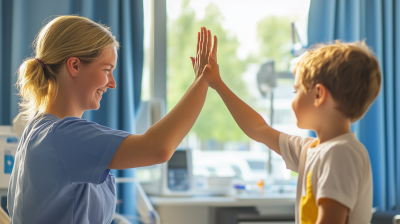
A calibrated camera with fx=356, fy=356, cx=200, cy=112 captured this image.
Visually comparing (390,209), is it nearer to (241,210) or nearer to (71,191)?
(241,210)

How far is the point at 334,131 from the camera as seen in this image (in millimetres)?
816

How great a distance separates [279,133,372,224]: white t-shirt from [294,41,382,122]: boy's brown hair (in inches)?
2.9

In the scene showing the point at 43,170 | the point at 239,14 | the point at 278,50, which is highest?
the point at 239,14

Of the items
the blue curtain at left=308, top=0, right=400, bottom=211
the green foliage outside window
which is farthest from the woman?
the blue curtain at left=308, top=0, right=400, bottom=211

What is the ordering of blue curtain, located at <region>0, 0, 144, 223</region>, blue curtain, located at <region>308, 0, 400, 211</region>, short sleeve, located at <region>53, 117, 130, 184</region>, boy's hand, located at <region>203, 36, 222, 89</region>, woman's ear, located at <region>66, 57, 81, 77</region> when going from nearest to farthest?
short sleeve, located at <region>53, 117, 130, 184</region> → woman's ear, located at <region>66, 57, 81, 77</region> → boy's hand, located at <region>203, 36, 222, 89</region> → blue curtain, located at <region>0, 0, 144, 223</region> → blue curtain, located at <region>308, 0, 400, 211</region>

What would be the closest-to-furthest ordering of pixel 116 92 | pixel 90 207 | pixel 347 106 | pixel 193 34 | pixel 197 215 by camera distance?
pixel 347 106 → pixel 90 207 → pixel 116 92 → pixel 197 215 → pixel 193 34

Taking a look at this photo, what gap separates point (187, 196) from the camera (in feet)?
8.04

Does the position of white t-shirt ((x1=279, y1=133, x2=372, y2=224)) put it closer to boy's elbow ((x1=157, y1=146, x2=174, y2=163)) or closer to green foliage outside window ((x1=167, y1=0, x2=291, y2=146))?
boy's elbow ((x1=157, y1=146, x2=174, y2=163))

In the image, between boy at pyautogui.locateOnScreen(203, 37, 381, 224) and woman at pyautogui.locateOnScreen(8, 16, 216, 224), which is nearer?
boy at pyautogui.locateOnScreen(203, 37, 381, 224)

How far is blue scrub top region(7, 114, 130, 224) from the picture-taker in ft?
2.75

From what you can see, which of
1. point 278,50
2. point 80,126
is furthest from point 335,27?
point 80,126

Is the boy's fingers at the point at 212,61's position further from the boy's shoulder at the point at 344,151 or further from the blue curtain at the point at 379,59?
the blue curtain at the point at 379,59

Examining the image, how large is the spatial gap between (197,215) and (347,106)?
6.63 ft

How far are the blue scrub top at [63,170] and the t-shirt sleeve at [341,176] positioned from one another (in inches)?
18.2
